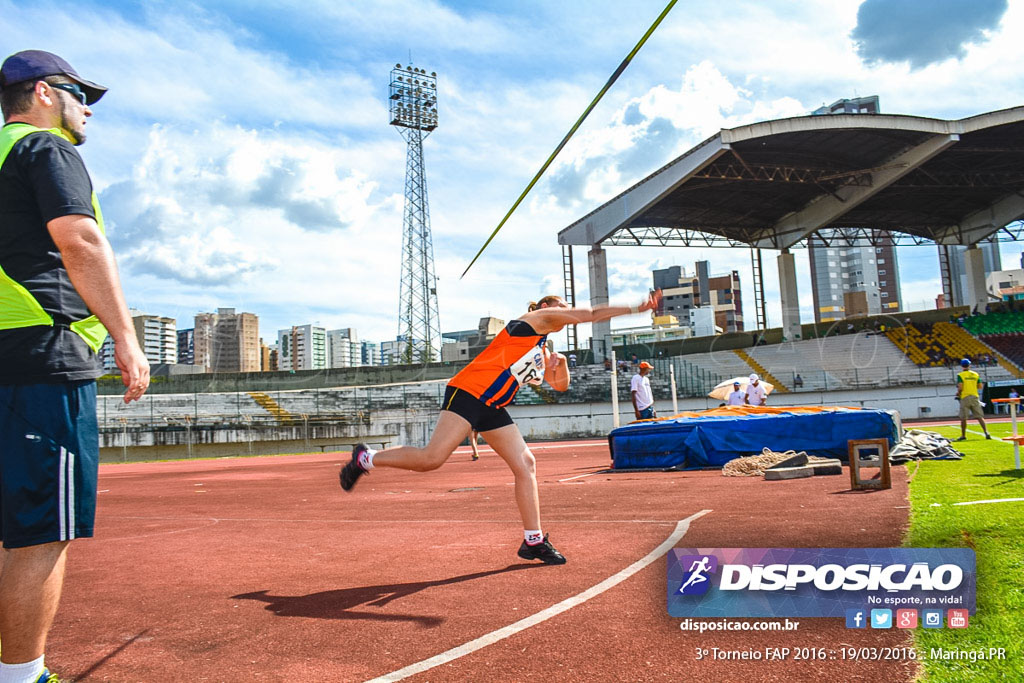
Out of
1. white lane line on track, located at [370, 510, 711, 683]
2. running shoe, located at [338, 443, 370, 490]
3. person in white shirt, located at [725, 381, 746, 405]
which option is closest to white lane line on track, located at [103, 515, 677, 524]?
white lane line on track, located at [370, 510, 711, 683]

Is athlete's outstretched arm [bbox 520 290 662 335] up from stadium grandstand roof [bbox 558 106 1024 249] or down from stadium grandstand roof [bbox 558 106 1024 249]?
down

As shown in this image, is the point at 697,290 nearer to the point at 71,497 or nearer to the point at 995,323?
the point at 995,323

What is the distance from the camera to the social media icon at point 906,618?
2.85m

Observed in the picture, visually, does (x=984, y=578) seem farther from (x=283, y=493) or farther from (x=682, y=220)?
(x=682, y=220)

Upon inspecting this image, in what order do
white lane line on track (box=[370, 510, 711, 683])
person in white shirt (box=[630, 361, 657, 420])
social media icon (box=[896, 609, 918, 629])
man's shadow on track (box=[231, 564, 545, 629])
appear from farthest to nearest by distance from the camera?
person in white shirt (box=[630, 361, 657, 420]), man's shadow on track (box=[231, 564, 545, 629]), social media icon (box=[896, 609, 918, 629]), white lane line on track (box=[370, 510, 711, 683])

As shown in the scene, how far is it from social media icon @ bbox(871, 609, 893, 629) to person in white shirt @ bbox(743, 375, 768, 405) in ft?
48.9

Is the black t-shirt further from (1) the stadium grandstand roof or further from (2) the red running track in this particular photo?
(1) the stadium grandstand roof

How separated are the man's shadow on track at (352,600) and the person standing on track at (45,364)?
1.42m

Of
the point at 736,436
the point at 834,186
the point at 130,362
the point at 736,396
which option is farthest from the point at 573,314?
the point at 834,186

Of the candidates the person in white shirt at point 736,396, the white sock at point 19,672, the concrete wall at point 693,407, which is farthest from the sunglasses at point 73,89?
the concrete wall at point 693,407

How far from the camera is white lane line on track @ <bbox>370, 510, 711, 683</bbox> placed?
8.93 feet

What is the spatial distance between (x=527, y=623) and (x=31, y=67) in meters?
3.05

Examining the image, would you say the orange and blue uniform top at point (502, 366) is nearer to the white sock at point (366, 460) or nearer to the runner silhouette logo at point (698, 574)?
the white sock at point (366, 460)

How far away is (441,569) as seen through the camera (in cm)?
450
